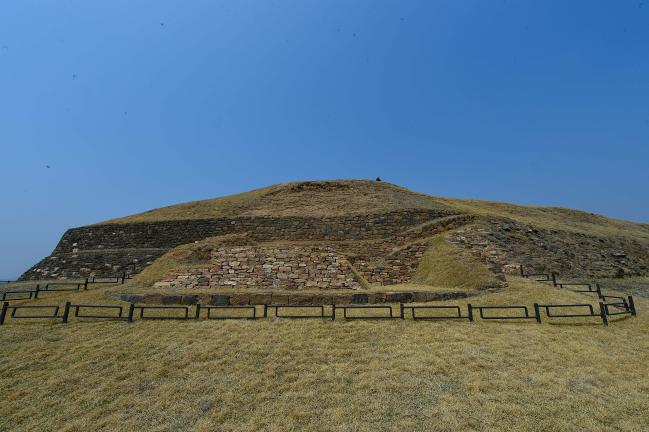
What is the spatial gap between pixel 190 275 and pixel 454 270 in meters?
13.0

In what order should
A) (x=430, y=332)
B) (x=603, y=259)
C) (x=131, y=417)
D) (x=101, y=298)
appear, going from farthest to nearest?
1. (x=603, y=259)
2. (x=101, y=298)
3. (x=430, y=332)
4. (x=131, y=417)

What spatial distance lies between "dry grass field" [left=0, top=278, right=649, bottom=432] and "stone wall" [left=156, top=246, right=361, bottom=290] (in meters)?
5.17

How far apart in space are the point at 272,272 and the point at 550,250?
60.7ft

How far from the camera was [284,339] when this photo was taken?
9.31 m

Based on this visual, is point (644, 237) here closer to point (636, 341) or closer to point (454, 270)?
point (454, 270)

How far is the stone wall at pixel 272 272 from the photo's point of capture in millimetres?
15852

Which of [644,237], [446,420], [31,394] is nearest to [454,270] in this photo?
[446,420]

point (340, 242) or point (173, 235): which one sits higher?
point (173, 235)

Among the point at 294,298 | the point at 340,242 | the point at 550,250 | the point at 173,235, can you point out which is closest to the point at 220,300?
the point at 294,298

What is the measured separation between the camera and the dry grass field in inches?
236

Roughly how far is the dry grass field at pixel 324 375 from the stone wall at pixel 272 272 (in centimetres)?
517

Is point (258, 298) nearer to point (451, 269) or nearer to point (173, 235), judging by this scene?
point (451, 269)

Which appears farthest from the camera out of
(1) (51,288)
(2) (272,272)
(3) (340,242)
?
(3) (340,242)

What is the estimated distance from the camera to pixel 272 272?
54.9ft
